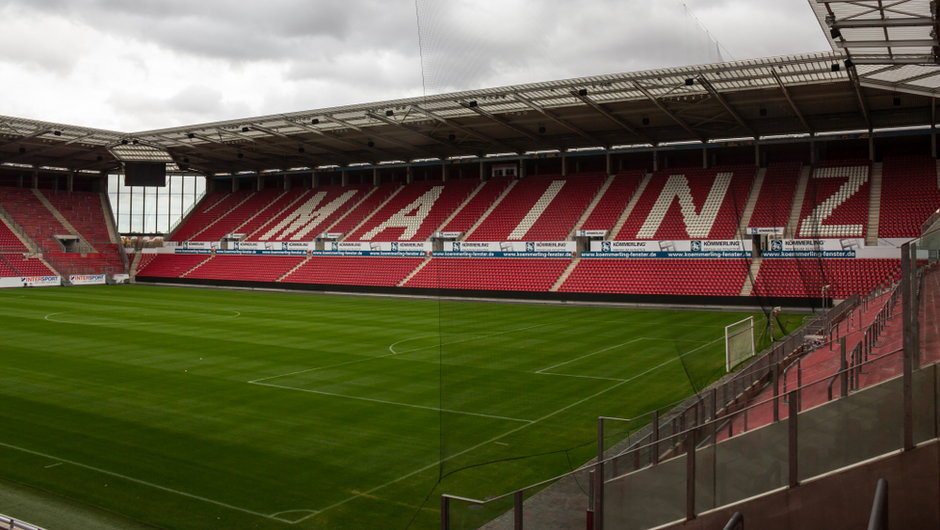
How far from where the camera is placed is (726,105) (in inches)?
1248

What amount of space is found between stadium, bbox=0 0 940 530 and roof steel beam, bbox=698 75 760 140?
0.28 meters

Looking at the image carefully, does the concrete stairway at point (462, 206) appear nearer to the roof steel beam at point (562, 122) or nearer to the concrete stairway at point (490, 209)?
the concrete stairway at point (490, 209)

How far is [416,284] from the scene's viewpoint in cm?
4138

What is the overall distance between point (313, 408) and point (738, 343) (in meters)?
10.2

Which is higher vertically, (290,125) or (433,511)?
(290,125)

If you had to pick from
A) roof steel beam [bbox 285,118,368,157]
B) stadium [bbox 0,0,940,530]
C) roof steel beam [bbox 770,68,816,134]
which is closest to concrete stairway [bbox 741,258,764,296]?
stadium [bbox 0,0,940,530]

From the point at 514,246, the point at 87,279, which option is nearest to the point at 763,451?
the point at 514,246

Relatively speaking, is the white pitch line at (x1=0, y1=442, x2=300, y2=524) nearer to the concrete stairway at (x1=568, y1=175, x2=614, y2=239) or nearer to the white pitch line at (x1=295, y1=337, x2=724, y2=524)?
the white pitch line at (x1=295, y1=337, x2=724, y2=524)

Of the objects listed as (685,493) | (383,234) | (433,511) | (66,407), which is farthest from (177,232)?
(685,493)

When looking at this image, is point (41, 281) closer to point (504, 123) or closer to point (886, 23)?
point (504, 123)

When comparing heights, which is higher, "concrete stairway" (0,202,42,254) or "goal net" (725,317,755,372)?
"concrete stairway" (0,202,42,254)

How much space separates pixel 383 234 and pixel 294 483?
3843 centimetres

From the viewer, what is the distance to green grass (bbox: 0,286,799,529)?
8.69m

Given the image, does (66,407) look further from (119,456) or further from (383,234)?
(383,234)
